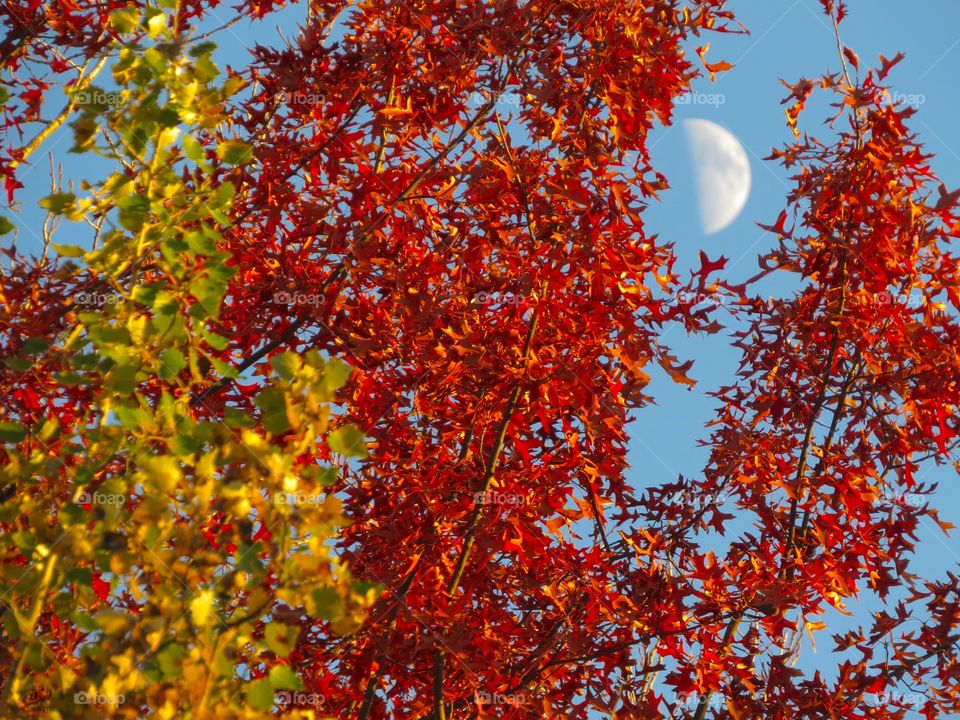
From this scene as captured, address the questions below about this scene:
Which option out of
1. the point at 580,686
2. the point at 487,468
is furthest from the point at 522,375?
the point at 580,686

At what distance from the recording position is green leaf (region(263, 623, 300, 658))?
1.87 meters

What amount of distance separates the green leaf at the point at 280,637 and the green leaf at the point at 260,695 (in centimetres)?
6

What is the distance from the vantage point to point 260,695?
6.02 feet

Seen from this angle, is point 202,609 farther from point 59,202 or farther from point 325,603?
point 59,202

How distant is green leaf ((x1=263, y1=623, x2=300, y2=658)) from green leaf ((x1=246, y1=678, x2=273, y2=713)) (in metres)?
0.06

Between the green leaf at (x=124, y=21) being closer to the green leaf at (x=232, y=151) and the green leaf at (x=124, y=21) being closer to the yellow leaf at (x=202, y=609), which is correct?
the green leaf at (x=232, y=151)

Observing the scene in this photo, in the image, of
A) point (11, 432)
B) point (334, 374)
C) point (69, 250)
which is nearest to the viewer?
A: point (334, 374)

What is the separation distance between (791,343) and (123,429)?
292 cm

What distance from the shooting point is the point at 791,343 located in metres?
Answer: 4.21

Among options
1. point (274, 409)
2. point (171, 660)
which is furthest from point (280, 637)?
point (274, 409)

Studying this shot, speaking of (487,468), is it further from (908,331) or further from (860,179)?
(860,179)

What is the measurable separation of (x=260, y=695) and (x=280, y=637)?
0.37 ft

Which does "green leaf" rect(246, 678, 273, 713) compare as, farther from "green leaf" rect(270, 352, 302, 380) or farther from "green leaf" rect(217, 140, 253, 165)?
"green leaf" rect(217, 140, 253, 165)

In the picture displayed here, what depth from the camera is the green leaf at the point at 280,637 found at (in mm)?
1873
